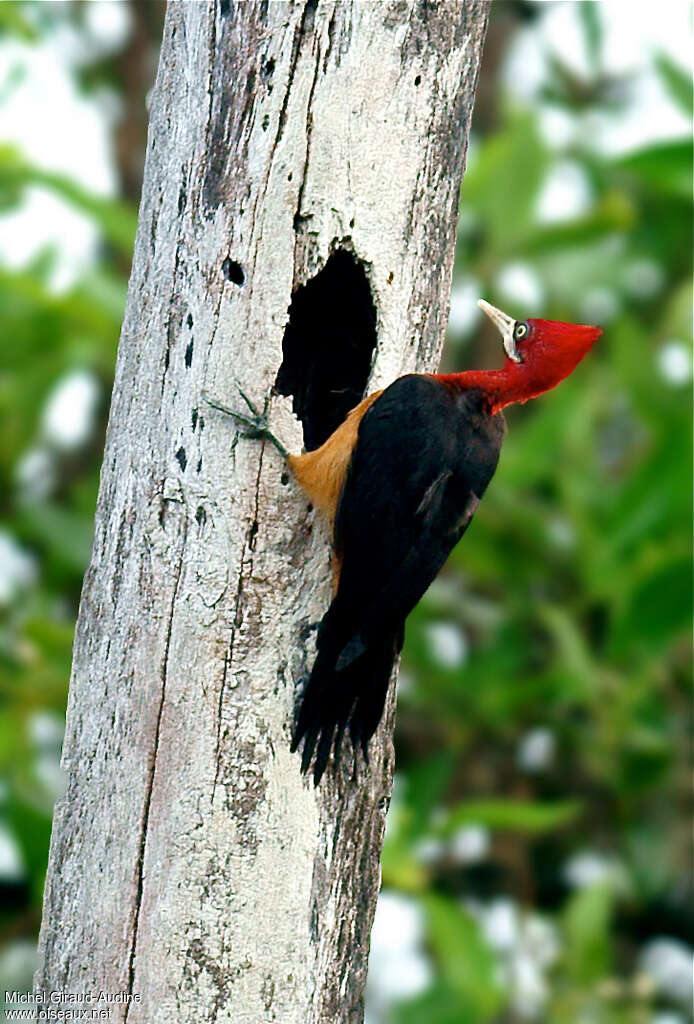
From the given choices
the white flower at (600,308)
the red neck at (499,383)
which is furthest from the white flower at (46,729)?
the white flower at (600,308)

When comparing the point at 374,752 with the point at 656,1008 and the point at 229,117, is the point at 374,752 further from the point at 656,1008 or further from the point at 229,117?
the point at 656,1008

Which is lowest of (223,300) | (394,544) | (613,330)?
(394,544)

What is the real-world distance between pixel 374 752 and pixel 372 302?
99cm

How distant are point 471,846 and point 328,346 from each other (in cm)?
365

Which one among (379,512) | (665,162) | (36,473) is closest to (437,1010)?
(379,512)

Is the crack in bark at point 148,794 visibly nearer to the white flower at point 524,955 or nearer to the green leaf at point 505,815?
the green leaf at point 505,815

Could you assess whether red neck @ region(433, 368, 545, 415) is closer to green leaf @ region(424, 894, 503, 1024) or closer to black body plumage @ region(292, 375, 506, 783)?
black body plumage @ region(292, 375, 506, 783)

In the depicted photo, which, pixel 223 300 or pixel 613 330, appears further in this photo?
pixel 613 330

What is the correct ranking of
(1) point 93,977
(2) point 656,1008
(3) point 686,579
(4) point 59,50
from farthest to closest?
(4) point 59,50
(2) point 656,1008
(3) point 686,579
(1) point 93,977

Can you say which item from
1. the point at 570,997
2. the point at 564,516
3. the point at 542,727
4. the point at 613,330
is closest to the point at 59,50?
the point at 613,330

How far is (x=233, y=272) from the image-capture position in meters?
2.82

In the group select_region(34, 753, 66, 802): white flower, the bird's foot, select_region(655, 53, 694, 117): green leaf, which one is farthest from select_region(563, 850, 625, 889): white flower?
the bird's foot

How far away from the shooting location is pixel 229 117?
284 centimetres

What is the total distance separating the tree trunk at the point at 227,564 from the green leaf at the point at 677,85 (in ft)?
5.22
